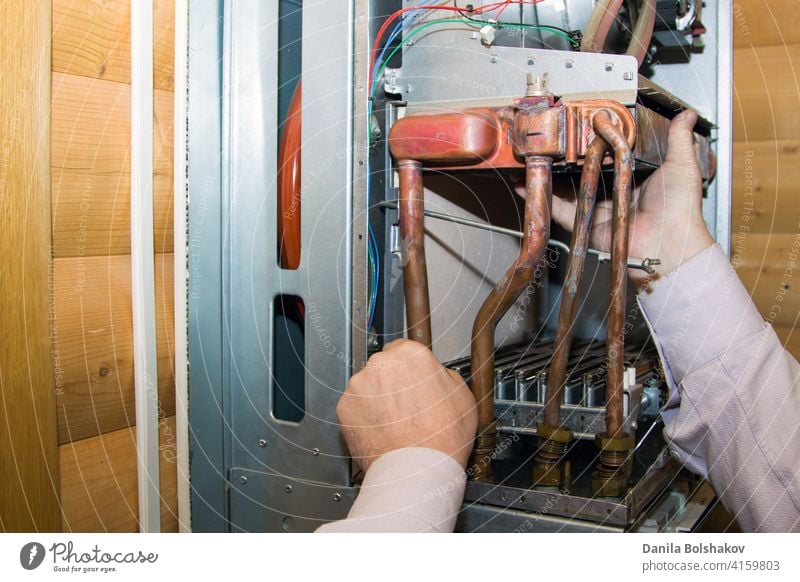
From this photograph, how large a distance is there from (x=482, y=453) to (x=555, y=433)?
0.29ft

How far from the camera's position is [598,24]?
925mm

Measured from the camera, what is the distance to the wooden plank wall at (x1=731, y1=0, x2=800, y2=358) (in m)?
1.30

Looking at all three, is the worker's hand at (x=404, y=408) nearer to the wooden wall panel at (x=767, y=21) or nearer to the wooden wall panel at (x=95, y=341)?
the wooden wall panel at (x=95, y=341)

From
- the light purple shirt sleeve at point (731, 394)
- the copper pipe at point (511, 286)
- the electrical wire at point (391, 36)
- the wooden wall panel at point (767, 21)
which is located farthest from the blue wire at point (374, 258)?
the wooden wall panel at point (767, 21)

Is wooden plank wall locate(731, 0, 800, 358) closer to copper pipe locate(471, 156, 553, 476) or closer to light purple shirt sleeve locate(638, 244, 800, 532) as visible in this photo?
light purple shirt sleeve locate(638, 244, 800, 532)

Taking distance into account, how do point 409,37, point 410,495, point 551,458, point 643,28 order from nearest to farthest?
point 410,495 < point 551,458 < point 409,37 < point 643,28

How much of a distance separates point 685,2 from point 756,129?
0.33m

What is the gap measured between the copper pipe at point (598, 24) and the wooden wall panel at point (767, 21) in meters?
0.47

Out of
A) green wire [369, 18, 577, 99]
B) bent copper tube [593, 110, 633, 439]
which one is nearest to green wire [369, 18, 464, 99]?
green wire [369, 18, 577, 99]

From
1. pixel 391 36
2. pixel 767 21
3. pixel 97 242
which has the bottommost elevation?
pixel 97 242

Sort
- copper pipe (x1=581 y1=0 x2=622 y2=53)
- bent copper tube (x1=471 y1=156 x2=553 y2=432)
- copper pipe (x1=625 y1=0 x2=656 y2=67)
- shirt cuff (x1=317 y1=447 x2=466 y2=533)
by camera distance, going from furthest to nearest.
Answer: copper pipe (x1=625 y1=0 x2=656 y2=67) → copper pipe (x1=581 y1=0 x2=622 y2=53) → bent copper tube (x1=471 y1=156 x2=553 y2=432) → shirt cuff (x1=317 y1=447 x2=466 y2=533)

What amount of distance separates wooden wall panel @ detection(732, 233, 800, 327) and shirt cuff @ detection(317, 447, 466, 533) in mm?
828

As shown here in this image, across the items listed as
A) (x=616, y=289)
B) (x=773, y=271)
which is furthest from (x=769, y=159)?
(x=616, y=289)

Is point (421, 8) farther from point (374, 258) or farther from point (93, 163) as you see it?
point (93, 163)
